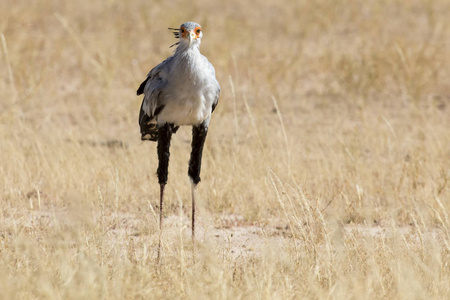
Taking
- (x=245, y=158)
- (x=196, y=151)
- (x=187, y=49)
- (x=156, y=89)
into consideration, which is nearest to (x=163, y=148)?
(x=196, y=151)

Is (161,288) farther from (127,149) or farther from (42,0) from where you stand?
(42,0)

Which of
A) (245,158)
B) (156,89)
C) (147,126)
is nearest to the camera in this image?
(156,89)

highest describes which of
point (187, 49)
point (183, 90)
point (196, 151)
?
point (187, 49)

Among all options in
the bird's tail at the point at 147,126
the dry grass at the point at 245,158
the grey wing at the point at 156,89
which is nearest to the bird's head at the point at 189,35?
the grey wing at the point at 156,89

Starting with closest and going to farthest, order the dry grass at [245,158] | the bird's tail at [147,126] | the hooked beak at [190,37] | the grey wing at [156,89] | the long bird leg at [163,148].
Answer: the dry grass at [245,158] → the hooked beak at [190,37] → the grey wing at [156,89] → the long bird leg at [163,148] → the bird's tail at [147,126]

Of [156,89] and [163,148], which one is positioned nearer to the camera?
[156,89]

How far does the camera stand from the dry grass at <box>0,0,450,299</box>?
3.41 meters

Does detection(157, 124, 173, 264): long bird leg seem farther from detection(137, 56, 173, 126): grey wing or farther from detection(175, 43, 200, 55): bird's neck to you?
detection(175, 43, 200, 55): bird's neck

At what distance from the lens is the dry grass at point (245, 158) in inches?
134

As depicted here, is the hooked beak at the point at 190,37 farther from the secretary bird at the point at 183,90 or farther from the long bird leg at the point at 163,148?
the long bird leg at the point at 163,148

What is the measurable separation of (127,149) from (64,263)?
3950mm

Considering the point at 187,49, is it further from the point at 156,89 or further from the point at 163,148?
the point at 163,148

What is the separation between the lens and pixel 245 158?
251 inches

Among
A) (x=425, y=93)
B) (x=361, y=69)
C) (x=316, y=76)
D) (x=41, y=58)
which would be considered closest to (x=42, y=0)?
(x=41, y=58)
